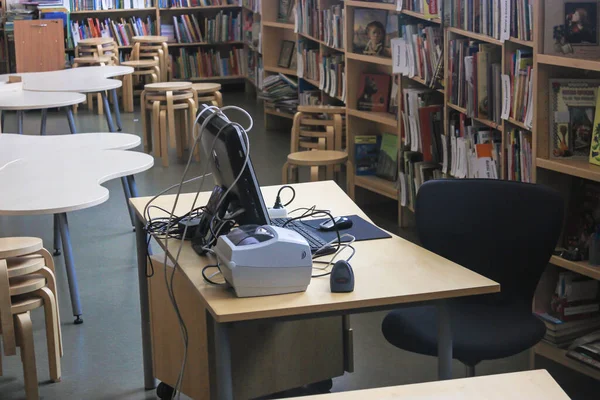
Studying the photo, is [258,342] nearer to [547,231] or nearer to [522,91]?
[547,231]

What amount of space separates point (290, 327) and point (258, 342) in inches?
5.4

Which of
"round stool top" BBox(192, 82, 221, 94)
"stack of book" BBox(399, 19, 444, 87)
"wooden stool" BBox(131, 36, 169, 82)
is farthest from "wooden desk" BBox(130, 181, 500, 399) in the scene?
"wooden stool" BBox(131, 36, 169, 82)

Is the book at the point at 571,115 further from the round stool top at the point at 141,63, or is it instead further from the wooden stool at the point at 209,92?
the round stool top at the point at 141,63

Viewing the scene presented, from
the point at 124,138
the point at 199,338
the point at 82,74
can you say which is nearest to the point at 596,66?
the point at 199,338

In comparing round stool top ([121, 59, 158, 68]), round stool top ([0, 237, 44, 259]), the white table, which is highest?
round stool top ([121, 59, 158, 68])

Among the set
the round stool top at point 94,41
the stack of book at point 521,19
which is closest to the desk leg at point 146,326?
the stack of book at point 521,19

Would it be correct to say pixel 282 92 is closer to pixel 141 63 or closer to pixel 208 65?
pixel 141 63

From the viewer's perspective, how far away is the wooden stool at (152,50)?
9.91 meters

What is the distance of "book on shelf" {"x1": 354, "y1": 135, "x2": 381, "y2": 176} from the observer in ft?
19.4

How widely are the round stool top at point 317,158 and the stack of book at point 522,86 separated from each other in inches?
66.0

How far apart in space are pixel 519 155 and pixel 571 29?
0.68 meters

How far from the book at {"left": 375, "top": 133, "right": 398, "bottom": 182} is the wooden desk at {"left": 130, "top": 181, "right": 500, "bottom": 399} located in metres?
2.91

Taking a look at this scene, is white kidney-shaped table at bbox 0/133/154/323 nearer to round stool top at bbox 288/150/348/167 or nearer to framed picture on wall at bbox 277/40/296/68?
round stool top at bbox 288/150/348/167

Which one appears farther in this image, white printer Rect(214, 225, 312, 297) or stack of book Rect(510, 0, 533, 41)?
stack of book Rect(510, 0, 533, 41)
